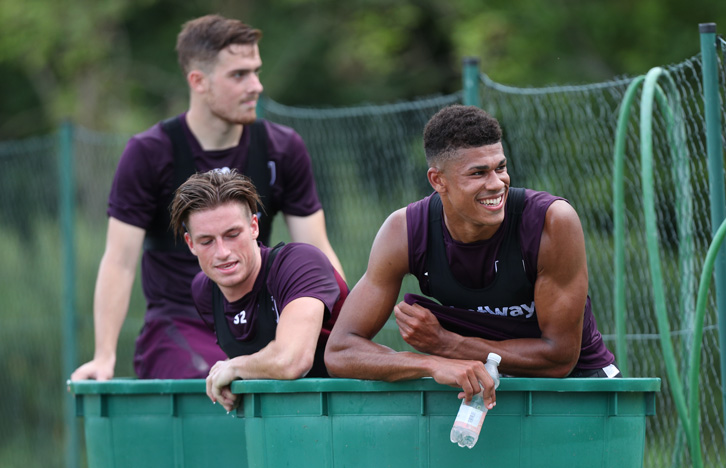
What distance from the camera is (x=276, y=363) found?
3.14 meters

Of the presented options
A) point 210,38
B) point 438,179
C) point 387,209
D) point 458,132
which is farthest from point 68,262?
point 458,132

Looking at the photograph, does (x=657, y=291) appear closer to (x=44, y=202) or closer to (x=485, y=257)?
(x=485, y=257)

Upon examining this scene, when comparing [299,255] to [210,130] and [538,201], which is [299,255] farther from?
[210,130]

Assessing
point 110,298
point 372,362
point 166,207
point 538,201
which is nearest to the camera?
point 372,362

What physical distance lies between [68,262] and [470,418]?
513 cm

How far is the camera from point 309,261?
3514 millimetres

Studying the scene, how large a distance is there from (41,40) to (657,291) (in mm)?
12851

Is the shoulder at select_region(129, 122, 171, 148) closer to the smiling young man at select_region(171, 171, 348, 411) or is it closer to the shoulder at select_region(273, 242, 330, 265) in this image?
the smiling young man at select_region(171, 171, 348, 411)

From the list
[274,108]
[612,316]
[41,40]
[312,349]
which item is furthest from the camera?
[41,40]

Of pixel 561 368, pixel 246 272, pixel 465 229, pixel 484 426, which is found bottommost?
pixel 484 426

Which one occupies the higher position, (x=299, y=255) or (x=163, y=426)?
(x=299, y=255)

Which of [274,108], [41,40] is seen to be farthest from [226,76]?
[41,40]

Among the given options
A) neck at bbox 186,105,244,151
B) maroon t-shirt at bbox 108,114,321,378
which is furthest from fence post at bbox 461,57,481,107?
neck at bbox 186,105,244,151

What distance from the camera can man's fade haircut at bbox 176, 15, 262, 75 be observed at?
Answer: 4.66m
